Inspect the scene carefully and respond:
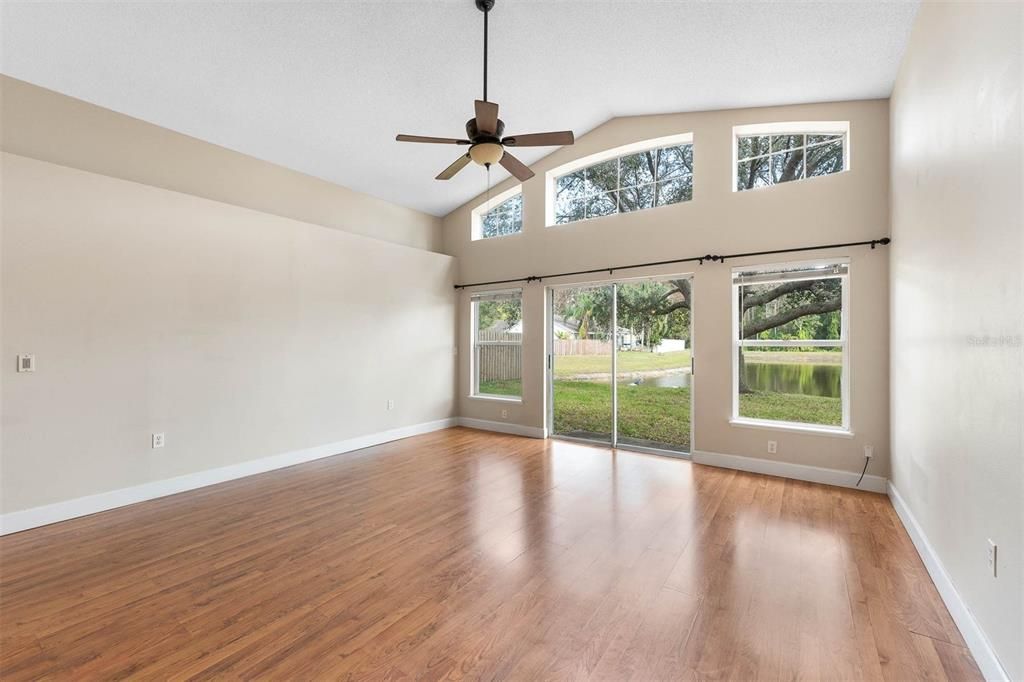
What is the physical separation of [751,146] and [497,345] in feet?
13.2

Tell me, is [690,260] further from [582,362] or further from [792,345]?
[582,362]

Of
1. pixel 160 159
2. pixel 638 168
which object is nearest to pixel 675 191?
pixel 638 168

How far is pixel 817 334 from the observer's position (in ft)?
13.4

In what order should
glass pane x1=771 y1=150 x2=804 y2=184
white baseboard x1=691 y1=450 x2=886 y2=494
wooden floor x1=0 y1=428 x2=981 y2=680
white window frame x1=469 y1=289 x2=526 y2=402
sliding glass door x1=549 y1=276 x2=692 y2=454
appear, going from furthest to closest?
1. white window frame x1=469 y1=289 x2=526 y2=402
2. sliding glass door x1=549 y1=276 x2=692 y2=454
3. glass pane x1=771 y1=150 x2=804 y2=184
4. white baseboard x1=691 y1=450 x2=886 y2=494
5. wooden floor x1=0 y1=428 x2=981 y2=680

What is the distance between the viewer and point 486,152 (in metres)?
2.85

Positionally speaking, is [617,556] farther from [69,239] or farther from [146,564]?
[69,239]

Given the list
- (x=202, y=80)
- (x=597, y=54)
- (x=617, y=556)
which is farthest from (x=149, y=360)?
(x=597, y=54)

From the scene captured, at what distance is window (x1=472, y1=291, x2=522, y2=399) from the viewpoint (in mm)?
6219

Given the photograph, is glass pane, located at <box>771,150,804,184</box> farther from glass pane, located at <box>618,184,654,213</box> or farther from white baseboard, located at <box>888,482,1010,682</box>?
white baseboard, located at <box>888,482,1010,682</box>

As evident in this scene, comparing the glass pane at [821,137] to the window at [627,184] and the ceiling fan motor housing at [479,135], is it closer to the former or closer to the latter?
the window at [627,184]

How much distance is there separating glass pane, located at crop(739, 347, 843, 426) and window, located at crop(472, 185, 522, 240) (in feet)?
11.7

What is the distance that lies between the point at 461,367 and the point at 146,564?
4.49 metres

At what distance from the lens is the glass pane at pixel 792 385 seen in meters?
4.01

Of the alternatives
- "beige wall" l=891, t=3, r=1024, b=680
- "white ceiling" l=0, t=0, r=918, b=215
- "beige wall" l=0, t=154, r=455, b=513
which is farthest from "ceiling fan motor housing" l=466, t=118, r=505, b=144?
"beige wall" l=0, t=154, r=455, b=513
